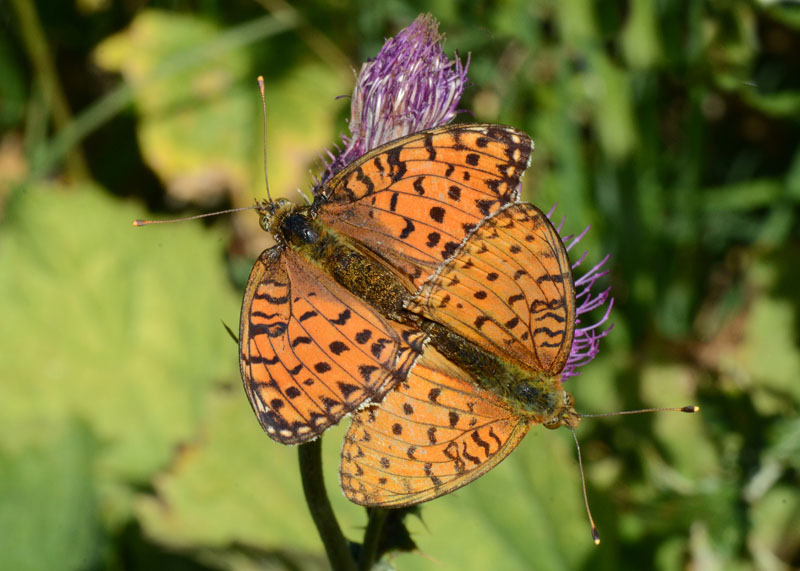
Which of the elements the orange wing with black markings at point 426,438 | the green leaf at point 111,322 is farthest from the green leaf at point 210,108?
the orange wing with black markings at point 426,438

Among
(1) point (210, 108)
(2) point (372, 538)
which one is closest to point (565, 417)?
(2) point (372, 538)

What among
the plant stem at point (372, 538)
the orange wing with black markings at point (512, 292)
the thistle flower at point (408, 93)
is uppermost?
the thistle flower at point (408, 93)

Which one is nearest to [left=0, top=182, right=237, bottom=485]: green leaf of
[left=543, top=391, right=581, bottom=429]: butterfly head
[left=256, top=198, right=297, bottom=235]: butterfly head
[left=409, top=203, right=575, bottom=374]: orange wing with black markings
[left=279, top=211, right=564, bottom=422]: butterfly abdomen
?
[left=256, top=198, right=297, bottom=235]: butterfly head

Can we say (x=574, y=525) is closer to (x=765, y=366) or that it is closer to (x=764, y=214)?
(x=765, y=366)

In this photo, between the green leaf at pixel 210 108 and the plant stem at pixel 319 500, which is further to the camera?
the green leaf at pixel 210 108

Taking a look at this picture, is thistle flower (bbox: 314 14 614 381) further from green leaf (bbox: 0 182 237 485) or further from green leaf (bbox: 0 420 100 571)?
green leaf (bbox: 0 182 237 485)

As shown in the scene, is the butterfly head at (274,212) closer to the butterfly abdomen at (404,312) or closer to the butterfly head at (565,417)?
the butterfly abdomen at (404,312)

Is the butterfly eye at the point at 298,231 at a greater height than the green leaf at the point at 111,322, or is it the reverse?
the green leaf at the point at 111,322

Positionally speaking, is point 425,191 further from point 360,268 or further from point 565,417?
point 565,417
